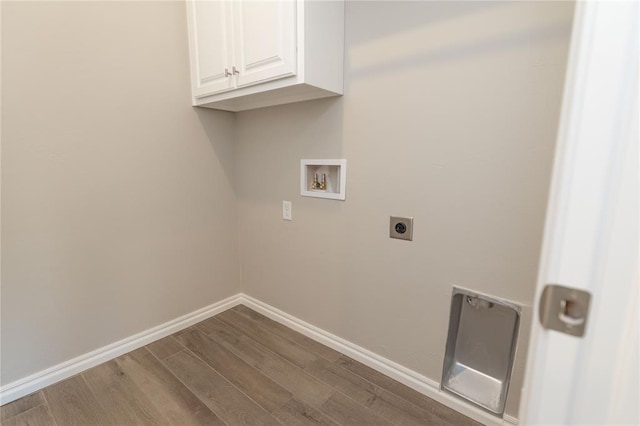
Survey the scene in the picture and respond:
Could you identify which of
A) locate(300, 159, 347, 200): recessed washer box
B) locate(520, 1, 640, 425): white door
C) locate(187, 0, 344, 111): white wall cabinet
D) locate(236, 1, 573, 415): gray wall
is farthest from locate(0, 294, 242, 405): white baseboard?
locate(520, 1, 640, 425): white door

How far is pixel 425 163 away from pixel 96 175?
174 centimetres

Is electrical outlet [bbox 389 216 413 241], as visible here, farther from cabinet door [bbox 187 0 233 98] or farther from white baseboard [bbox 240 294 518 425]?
cabinet door [bbox 187 0 233 98]

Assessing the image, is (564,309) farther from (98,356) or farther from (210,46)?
(98,356)

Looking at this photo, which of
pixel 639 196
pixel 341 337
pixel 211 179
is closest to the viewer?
pixel 639 196

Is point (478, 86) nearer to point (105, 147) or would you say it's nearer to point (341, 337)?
point (341, 337)

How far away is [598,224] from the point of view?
44cm

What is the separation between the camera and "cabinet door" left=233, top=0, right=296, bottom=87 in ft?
4.58

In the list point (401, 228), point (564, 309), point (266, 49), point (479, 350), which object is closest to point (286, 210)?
point (401, 228)

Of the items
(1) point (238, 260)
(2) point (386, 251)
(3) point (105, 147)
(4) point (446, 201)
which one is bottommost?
(1) point (238, 260)

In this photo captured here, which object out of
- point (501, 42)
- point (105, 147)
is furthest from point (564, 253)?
point (105, 147)

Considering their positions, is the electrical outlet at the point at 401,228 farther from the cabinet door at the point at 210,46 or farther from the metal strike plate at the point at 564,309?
the cabinet door at the point at 210,46

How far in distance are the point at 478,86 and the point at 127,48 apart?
1.82 metres

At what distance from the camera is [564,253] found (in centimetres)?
47

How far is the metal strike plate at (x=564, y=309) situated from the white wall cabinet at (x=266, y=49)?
50.2 inches
